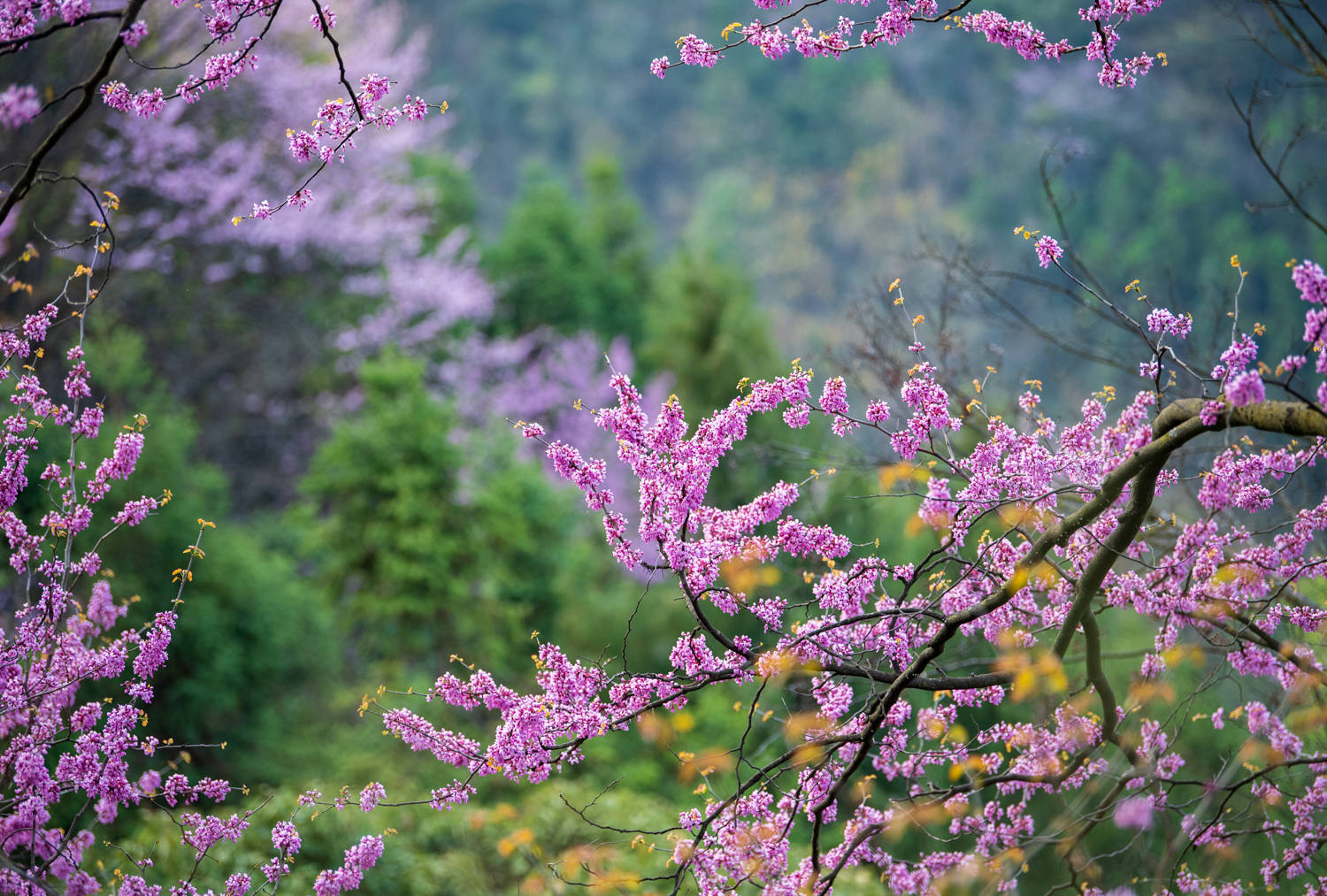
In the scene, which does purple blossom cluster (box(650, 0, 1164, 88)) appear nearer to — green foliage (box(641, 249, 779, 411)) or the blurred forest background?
the blurred forest background

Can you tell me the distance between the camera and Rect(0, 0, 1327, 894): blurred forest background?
6.86 meters

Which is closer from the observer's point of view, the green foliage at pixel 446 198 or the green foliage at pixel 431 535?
the green foliage at pixel 431 535

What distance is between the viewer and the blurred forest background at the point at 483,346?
686 centimetres

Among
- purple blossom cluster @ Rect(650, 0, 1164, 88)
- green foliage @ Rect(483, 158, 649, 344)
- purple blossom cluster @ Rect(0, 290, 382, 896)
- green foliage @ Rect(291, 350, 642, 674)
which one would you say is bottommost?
purple blossom cluster @ Rect(0, 290, 382, 896)

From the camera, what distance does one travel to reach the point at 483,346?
1803cm

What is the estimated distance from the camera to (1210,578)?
2867 millimetres

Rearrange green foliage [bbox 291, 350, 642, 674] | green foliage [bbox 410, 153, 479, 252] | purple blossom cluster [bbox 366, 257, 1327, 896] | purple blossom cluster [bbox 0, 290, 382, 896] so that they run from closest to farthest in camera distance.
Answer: purple blossom cluster [bbox 366, 257, 1327, 896] < purple blossom cluster [bbox 0, 290, 382, 896] < green foliage [bbox 291, 350, 642, 674] < green foliage [bbox 410, 153, 479, 252]

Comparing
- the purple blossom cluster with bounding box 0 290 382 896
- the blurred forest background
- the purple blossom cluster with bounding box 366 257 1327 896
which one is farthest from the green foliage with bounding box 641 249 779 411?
the purple blossom cluster with bounding box 0 290 382 896

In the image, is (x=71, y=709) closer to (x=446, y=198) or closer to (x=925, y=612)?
(x=925, y=612)

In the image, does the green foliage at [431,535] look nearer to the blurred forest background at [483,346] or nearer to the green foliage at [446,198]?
the blurred forest background at [483,346]

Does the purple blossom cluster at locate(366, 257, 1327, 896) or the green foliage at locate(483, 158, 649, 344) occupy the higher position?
the green foliage at locate(483, 158, 649, 344)

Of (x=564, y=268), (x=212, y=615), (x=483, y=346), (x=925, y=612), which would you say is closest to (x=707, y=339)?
(x=483, y=346)

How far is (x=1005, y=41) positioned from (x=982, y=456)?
127 cm

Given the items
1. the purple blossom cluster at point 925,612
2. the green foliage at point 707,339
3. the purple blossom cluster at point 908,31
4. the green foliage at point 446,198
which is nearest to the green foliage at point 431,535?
the green foliage at point 707,339
